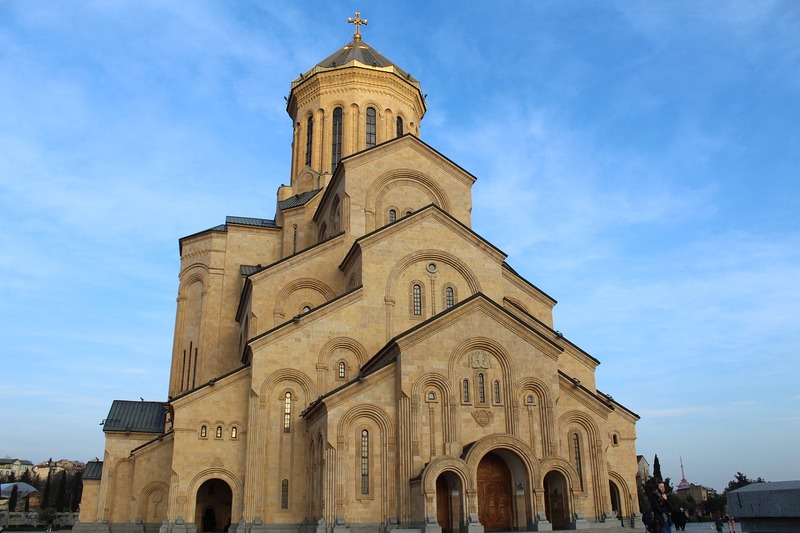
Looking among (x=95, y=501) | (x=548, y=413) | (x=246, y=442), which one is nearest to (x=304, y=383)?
(x=246, y=442)

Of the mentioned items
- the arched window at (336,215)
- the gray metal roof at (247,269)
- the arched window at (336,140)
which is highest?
the arched window at (336,140)

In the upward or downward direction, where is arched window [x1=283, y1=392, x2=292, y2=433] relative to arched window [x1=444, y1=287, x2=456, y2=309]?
downward

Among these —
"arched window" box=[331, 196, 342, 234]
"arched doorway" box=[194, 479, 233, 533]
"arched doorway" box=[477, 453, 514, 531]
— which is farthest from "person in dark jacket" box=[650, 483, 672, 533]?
"arched window" box=[331, 196, 342, 234]

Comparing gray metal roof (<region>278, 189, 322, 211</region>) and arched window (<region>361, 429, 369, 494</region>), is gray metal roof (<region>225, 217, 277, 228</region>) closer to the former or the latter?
gray metal roof (<region>278, 189, 322, 211</region>)

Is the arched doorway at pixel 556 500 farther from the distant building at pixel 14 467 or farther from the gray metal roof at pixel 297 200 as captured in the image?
the distant building at pixel 14 467

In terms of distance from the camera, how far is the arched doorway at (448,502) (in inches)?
785

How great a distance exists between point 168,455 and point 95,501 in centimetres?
556

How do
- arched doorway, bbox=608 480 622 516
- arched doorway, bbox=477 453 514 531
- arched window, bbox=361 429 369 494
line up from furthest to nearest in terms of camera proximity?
1. arched doorway, bbox=608 480 622 516
2. arched doorway, bbox=477 453 514 531
3. arched window, bbox=361 429 369 494

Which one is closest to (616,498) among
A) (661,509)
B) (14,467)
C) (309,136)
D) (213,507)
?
(661,509)

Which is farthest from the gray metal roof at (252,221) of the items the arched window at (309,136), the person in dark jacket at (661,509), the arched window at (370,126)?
the person in dark jacket at (661,509)

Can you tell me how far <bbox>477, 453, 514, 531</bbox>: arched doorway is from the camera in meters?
20.9

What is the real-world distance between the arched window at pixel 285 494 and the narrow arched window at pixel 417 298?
7.76 metres

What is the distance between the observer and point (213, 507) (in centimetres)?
2673

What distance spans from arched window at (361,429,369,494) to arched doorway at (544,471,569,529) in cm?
623
